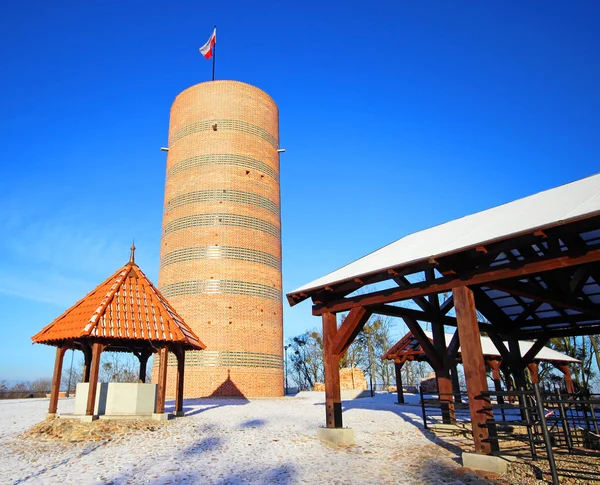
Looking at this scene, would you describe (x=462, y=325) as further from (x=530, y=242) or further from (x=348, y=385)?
(x=348, y=385)

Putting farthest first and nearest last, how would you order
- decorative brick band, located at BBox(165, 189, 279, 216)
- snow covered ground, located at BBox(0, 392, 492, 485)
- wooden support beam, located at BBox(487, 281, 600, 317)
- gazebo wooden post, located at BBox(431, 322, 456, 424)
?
decorative brick band, located at BBox(165, 189, 279, 216) < gazebo wooden post, located at BBox(431, 322, 456, 424) < wooden support beam, located at BBox(487, 281, 600, 317) < snow covered ground, located at BBox(0, 392, 492, 485)

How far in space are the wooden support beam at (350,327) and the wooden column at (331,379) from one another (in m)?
0.29

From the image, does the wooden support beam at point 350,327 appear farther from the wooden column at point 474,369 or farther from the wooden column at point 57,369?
the wooden column at point 57,369

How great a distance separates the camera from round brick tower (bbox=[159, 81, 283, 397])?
22.9 meters

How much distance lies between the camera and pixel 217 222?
24547 millimetres

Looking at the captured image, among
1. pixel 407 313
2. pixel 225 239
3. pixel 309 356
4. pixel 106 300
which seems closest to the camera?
pixel 407 313

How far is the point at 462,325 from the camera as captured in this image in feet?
24.5

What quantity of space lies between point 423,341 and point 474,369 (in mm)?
3511

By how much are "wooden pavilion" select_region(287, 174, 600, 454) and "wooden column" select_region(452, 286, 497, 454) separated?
16mm

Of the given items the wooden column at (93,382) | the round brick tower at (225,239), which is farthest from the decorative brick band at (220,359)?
the wooden column at (93,382)

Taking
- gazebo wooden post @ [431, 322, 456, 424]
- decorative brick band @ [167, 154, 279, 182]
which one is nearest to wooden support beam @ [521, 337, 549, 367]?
gazebo wooden post @ [431, 322, 456, 424]

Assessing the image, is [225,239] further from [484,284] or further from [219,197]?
[484,284]

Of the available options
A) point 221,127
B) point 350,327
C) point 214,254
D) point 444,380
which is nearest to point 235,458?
point 350,327

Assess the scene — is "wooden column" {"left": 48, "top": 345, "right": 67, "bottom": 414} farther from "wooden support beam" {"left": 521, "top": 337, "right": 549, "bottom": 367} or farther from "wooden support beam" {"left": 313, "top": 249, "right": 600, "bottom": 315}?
"wooden support beam" {"left": 521, "top": 337, "right": 549, "bottom": 367}
